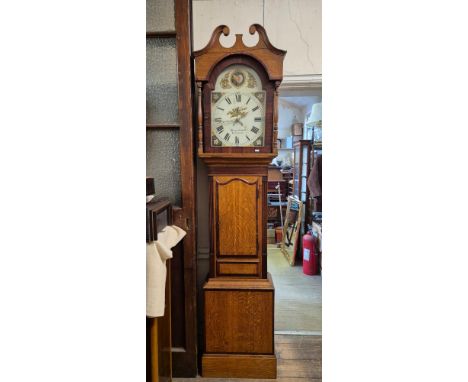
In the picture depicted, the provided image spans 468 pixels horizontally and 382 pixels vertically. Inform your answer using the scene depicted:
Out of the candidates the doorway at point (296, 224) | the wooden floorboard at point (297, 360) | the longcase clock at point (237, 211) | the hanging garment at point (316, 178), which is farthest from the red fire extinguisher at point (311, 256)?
the longcase clock at point (237, 211)

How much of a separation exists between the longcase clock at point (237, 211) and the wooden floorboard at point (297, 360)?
0.09 metres

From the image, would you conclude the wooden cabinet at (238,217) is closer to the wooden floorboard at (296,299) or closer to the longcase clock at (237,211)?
the longcase clock at (237,211)

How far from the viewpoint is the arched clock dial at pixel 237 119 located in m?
1.44

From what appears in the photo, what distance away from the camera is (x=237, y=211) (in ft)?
4.89

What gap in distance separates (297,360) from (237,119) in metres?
1.23

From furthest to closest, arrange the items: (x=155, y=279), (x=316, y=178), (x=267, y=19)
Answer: (x=316, y=178) < (x=267, y=19) < (x=155, y=279)

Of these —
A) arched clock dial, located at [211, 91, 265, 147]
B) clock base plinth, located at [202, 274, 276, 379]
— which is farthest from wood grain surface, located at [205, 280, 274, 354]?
arched clock dial, located at [211, 91, 265, 147]

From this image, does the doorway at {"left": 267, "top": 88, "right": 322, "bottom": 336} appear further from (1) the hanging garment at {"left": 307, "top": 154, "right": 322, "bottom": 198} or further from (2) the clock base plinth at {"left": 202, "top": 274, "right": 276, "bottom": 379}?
(2) the clock base plinth at {"left": 202, "top": 274, "right": 276, "bottom": 379}

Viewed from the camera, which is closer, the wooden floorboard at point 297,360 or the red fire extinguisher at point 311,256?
the wooden floorboard at point 297,360

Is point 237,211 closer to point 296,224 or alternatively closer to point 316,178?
point 316,178

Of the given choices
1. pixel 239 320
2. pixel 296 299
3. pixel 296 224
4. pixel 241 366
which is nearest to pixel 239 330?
pixel 239 320
